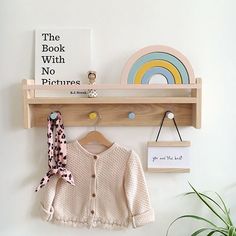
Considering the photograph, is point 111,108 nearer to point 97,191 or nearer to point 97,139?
point 97,139

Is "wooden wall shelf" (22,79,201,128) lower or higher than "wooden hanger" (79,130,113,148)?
higher

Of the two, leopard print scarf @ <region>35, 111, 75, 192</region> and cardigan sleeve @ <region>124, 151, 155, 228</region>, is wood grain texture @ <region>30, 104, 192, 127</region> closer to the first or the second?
leopard print scarf @ <region>35, 111, 75, 192</region>

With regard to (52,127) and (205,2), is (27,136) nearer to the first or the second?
(52,127)

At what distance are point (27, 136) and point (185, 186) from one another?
67 cm

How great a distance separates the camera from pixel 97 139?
1235 millimetres

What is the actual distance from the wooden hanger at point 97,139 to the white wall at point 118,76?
35 mm

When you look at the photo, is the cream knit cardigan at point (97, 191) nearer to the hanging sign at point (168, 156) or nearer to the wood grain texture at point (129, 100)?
the hanging sign at point (168, 156)

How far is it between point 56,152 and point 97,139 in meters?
0.17

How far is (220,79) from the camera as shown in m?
1.24

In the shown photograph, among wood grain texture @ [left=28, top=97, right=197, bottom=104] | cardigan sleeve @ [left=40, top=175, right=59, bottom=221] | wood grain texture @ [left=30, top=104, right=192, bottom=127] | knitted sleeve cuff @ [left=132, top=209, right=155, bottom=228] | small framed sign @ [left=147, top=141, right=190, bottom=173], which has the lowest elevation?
knitted sleeve cuff @ [left=132, top=209, right=155, bottom=228]

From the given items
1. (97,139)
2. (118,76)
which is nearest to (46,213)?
(97,139)

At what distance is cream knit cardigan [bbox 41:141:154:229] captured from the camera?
1217 mm

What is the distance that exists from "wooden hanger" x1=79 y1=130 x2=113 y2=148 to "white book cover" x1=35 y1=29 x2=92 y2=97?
0.56ft

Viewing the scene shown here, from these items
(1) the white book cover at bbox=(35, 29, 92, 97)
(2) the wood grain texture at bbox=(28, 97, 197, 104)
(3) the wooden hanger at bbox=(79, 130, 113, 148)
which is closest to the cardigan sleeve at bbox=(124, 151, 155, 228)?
(3) the wooden hanger at bbox=(79, 130, 113, 148)
